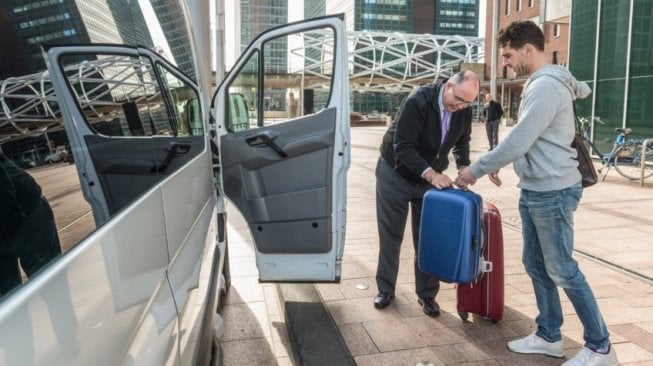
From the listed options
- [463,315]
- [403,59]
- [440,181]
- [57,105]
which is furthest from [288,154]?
[403,59]

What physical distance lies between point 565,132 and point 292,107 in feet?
5.51

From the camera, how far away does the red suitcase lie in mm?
3383

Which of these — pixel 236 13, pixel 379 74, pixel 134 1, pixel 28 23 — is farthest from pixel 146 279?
pixel 379 74

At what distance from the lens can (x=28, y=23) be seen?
0.89 metres

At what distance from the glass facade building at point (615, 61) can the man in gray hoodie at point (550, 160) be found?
10874mm

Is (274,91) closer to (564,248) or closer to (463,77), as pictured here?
(463,77)

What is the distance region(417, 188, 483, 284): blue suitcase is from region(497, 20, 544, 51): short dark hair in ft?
2.86

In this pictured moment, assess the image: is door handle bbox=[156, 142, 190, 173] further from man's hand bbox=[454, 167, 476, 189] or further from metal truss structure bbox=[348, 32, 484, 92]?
metal truss structure bbox=[348, 32, 484, 92]

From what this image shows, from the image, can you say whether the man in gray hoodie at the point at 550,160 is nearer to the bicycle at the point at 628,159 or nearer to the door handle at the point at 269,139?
the door handle at the point at 269,139

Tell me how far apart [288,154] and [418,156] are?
852mm

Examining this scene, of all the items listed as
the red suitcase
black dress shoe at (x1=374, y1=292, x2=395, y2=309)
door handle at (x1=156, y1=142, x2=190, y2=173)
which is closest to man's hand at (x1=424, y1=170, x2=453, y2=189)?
the red suitcase

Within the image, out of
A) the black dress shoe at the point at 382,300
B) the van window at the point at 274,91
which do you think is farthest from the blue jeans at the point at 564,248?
the van window at the point at 274,91

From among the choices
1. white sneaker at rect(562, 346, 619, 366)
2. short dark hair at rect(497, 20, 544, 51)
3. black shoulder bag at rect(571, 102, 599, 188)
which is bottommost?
white sneaker at rect(562, 346, 619, 366)

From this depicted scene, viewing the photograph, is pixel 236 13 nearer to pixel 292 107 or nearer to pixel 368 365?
pixel 292 107
